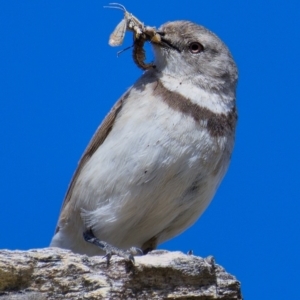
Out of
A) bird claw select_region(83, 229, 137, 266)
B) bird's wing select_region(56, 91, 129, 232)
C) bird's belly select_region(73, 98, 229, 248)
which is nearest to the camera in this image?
bird claw select_region(83, 229, 137, 266)

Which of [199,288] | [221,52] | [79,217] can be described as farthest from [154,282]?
[221,52]

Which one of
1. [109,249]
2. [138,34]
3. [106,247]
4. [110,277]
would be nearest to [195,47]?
[138,34]

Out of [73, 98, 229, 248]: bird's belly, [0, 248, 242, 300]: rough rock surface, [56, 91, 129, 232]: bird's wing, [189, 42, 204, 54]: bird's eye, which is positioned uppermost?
[189, 42, 204, 54]: bird's eye

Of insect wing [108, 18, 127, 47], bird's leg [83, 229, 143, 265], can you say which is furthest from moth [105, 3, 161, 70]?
bird's leg [83, 229, 143, 265]

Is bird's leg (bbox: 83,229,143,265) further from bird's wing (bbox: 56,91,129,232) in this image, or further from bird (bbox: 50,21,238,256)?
bird's wing (bbox: 56,91,129,232)

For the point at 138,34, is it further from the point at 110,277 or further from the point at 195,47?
the point at 110,277

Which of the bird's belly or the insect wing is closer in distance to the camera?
the bird's belly

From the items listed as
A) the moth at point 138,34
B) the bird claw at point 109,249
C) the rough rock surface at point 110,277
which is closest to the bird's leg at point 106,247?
the bird claw at point 109,249
